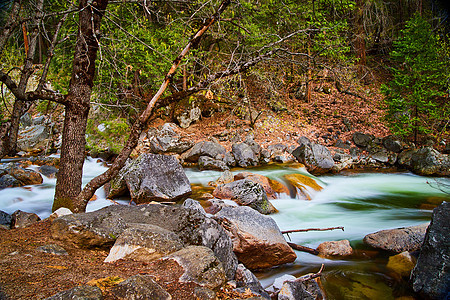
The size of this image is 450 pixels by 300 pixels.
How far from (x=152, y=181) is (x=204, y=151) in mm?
4618

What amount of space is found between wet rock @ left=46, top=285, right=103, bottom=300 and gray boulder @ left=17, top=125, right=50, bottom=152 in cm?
1335

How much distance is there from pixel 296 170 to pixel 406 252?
563cm

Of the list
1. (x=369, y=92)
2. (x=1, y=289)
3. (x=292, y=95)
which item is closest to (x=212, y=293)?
(x=1, y=289)

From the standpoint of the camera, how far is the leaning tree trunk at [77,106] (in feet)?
12.4

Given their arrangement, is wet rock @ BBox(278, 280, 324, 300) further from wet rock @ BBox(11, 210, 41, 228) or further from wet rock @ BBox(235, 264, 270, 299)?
wet rock @ BBox(11, 210, 41, 228)

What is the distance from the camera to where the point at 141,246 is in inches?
95.1

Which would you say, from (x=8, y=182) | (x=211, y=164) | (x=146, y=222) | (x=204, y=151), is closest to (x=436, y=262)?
(x=146, y=222)

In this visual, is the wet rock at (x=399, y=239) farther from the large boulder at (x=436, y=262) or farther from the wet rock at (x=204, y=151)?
the wet rock at (x=204, y=151)

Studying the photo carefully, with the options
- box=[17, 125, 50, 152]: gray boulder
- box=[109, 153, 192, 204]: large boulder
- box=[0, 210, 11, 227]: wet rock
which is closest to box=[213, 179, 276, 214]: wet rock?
box=[109, 153, 192, 204]: large boulder

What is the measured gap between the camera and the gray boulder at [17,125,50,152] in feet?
40.1

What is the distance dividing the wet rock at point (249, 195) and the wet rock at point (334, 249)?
1.77 m

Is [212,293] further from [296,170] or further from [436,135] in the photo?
[436,135]

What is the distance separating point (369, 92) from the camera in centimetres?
1619

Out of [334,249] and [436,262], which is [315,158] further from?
[436,262]
